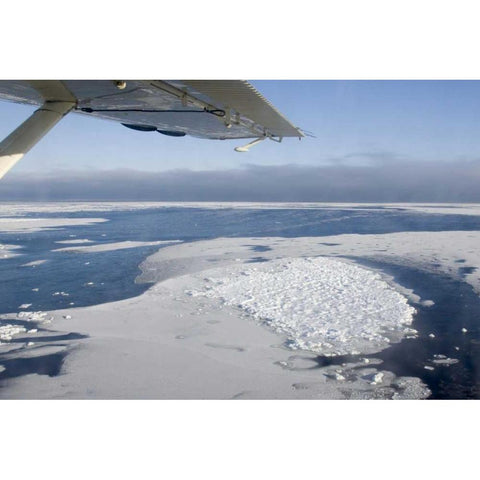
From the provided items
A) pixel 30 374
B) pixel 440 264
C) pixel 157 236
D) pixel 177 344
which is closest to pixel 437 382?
pixel 177 344

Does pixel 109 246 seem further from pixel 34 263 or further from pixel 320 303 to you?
pixel 320 303

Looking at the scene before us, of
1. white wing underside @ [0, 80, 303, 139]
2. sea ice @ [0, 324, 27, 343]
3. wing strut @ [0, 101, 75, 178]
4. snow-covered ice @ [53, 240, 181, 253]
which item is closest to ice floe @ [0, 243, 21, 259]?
snow-covered ice @ [53, 240, 181, 253]

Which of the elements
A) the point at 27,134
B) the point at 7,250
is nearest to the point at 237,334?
the point at 27,134

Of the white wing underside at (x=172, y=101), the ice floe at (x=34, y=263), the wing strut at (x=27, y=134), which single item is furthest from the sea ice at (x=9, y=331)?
the ice floe at (x=34, y=263)

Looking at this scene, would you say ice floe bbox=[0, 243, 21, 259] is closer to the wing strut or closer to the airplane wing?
the airplane wing
